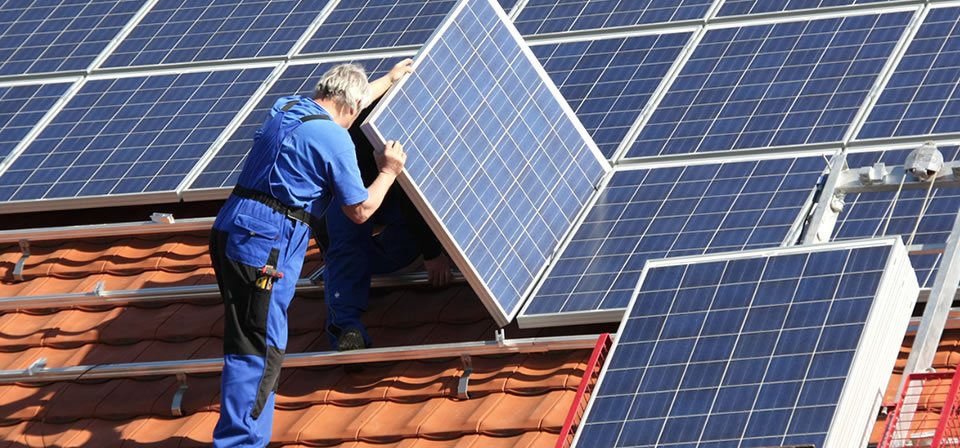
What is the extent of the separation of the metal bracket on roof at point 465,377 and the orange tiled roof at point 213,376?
0.12 feet

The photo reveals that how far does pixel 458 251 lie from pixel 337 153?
0.85 m

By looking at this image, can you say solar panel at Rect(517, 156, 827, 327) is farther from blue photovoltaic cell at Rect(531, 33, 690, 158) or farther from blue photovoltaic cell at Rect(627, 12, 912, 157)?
blue photovoltaic cell at Rect(531, 33, 690, 158)

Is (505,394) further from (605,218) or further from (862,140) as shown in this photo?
(862,140)

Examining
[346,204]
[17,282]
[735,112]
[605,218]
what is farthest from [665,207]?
[17,282]

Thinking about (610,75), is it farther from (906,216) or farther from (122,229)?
(122,229)

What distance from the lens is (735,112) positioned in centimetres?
981

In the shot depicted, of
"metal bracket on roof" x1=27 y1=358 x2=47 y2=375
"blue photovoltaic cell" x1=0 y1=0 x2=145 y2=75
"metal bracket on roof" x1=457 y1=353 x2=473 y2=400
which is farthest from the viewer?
"blue photovoltaic cell" x1=0 y1=0 x2=145 y2=75

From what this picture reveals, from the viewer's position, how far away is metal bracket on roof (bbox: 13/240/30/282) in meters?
10.6

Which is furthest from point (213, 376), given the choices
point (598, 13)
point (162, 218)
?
point (598, 13)

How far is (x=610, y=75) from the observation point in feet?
34.3

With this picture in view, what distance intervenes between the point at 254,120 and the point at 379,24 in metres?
1.32

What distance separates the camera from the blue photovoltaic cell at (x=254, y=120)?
10.5 meters

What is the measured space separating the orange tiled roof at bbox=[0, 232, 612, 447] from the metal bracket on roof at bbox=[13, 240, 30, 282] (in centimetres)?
6

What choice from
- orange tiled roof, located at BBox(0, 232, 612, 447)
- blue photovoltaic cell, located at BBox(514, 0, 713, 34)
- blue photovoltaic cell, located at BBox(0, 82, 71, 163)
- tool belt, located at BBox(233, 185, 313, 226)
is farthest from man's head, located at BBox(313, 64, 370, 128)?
blue photovoltaic cell, located at BBox(0, 82, 71, 163)
